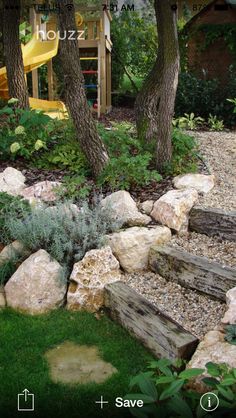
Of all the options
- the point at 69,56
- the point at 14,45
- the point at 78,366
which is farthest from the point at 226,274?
the point at 14,45

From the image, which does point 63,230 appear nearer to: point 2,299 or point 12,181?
point 2,299

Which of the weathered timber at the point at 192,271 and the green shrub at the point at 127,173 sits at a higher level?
the green shrub at the point at 127,173

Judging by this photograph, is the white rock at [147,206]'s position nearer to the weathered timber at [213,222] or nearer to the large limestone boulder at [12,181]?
the weathered timber at [213,222]

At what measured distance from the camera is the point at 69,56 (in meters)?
4.89

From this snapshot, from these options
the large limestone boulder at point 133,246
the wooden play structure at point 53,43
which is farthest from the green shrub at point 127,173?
the wooden play structure at point 53,43

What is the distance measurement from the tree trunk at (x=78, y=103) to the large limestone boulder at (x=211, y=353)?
2.48 meters

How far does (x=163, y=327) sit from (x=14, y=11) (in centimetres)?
533

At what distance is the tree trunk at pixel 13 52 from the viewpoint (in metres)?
6.78

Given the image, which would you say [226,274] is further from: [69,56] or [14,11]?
[14,11]

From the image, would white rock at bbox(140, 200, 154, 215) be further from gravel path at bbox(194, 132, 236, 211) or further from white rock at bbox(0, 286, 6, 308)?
white rock at bbox(0, 286, 6, 308)

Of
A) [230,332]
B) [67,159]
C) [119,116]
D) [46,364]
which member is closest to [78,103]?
[67,159]

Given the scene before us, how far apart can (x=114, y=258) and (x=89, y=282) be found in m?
0.29

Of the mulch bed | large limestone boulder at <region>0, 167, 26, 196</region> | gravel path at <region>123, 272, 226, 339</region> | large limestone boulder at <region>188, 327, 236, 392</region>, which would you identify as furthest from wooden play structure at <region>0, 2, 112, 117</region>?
large limestone boulder at <region>188, 327, 236, 392</region>

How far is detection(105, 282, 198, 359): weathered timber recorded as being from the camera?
9.95 feet
